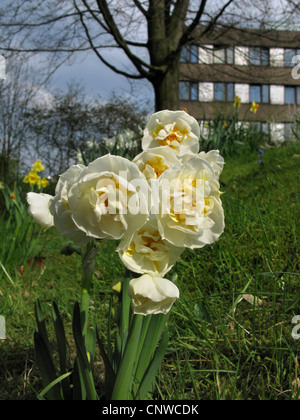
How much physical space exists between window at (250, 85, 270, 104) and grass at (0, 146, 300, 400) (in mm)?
25166

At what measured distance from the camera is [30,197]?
81 cm

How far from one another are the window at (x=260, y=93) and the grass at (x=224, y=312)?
82.6 feet

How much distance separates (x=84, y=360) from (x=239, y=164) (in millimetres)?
4205

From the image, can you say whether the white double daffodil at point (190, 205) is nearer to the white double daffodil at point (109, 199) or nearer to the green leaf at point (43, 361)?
the white double daffodil at point (109, 199)

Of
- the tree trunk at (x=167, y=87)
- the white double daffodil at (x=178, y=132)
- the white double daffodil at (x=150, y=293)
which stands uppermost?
the tree trunk at (x=167, y=87)

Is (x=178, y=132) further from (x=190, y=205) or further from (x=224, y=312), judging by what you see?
(x=224, y=312)

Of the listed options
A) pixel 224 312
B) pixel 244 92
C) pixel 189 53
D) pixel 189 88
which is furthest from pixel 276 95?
pixel 224 312

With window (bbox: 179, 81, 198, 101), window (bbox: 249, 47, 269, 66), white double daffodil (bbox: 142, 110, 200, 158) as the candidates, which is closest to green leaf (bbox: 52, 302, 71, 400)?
white double daffodil (bbox: 142, 110, 200, 158)

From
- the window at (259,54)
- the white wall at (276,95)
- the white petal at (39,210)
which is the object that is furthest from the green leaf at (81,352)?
the white wall at (276,95)

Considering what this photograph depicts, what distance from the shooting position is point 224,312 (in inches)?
56.2

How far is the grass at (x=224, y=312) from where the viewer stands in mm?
1101

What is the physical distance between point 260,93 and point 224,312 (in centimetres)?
2691

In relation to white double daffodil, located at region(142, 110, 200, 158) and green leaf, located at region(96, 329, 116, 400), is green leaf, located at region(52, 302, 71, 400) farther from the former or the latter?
white double daffodil, located at region(142, 110, 200, 158)

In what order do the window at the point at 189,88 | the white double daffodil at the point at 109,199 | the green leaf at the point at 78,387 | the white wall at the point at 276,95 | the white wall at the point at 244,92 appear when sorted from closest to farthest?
the white double daffodil at the point at 109,199 → the green leaf at the point at 78,387 → the window at the point at 189,88 → the white wall at the point at 276,95 → the white wall at the point at 244,92
